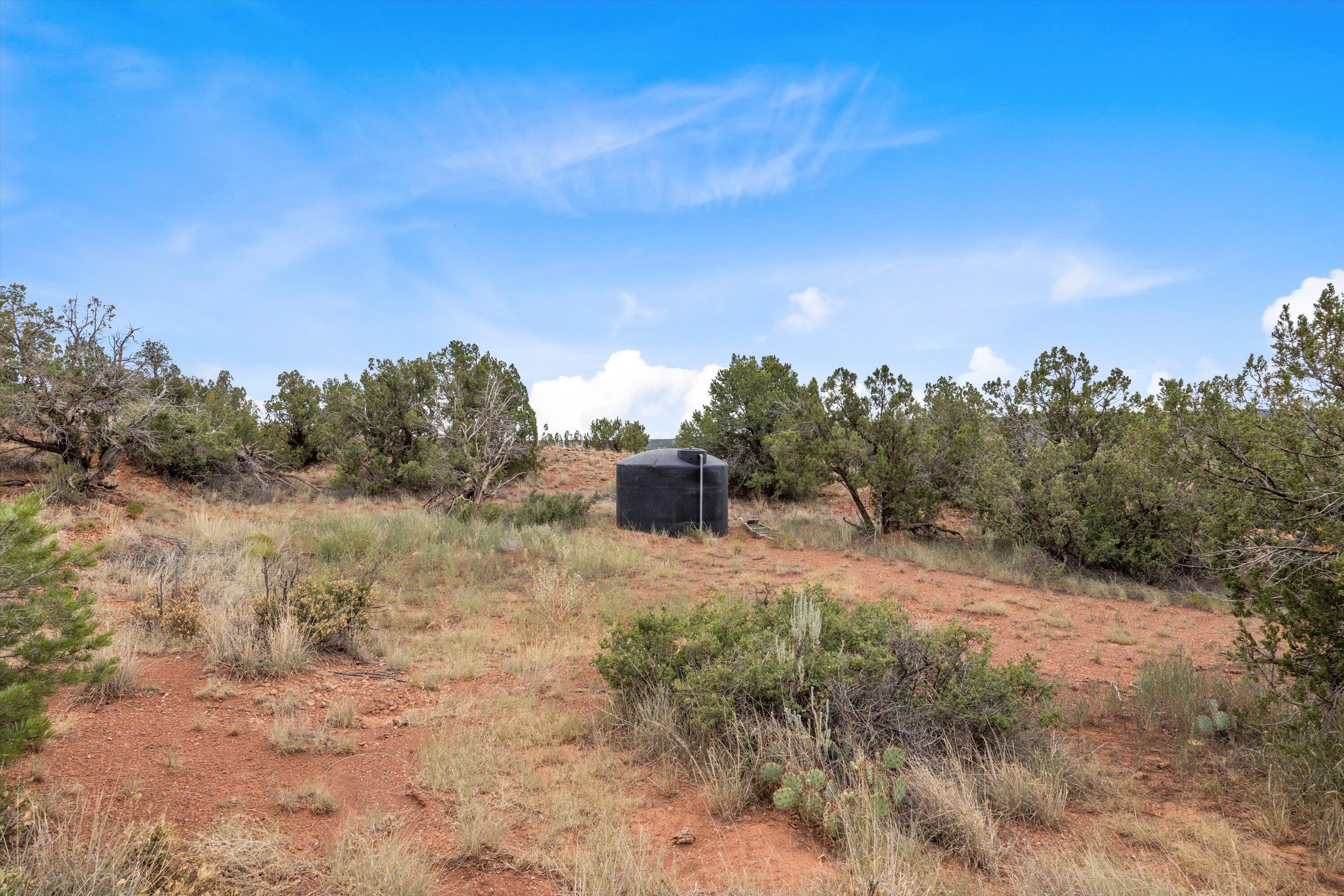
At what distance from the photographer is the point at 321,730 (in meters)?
4.55

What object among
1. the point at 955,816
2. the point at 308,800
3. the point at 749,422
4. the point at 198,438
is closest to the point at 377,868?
the point at 308,800

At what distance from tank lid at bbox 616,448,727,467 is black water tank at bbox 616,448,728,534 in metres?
0.01

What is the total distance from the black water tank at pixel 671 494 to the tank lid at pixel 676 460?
13 mm

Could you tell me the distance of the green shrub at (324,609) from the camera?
613 centimetres

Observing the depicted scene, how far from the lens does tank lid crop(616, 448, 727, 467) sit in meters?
15.7

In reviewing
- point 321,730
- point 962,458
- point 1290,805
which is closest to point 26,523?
point 321,730

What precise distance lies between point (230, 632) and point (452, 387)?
12.9m

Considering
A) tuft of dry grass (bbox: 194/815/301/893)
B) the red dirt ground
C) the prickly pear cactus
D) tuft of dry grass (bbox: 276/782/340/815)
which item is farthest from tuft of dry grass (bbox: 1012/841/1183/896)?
tuft of dry grass (bbox: 276/782/340/815)

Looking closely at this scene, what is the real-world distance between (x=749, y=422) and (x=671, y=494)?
5.82 m

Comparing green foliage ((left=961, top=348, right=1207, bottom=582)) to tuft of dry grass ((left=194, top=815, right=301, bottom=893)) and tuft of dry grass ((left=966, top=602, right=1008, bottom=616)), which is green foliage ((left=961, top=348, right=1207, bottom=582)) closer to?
tuft of dry grass ((left=966, top=602, right=1008, bottom=616))

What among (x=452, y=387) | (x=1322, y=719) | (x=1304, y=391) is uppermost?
(x=452, y=387)

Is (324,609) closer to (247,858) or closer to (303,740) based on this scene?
(303,740)

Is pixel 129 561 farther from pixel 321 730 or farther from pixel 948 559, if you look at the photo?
pixel 948 559

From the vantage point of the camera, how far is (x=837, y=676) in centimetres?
449
